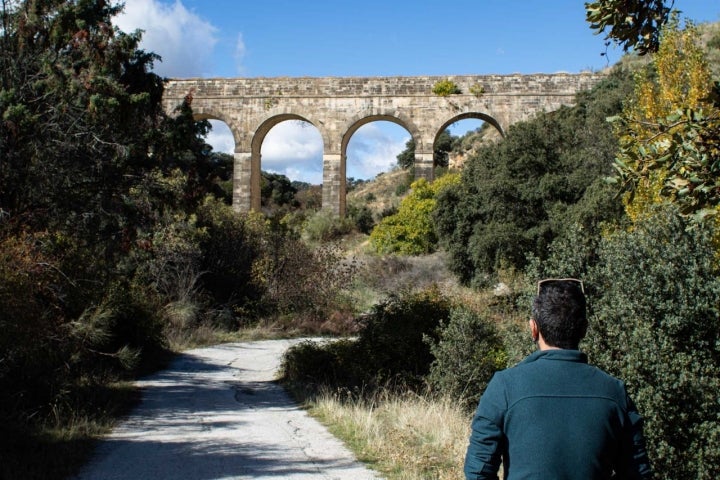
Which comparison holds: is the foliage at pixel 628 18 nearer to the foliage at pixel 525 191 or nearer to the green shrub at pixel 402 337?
the green shrub at pixel 402 337

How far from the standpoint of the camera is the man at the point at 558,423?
2162mm

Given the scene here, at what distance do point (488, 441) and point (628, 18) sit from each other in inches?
117

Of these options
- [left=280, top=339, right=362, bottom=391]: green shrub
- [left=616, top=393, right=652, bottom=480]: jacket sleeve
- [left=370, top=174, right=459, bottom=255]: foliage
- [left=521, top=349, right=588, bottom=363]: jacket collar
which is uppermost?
[left=370, top=174, right=459, bottom=255]: foliage

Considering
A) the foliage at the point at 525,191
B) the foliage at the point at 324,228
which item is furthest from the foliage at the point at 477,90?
the foliage at the point at 324,228

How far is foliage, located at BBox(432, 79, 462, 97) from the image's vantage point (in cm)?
2386

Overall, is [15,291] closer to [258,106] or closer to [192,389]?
[192,389]

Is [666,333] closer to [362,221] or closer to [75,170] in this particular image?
[75,170]

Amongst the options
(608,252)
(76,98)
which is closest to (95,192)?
(76,98)

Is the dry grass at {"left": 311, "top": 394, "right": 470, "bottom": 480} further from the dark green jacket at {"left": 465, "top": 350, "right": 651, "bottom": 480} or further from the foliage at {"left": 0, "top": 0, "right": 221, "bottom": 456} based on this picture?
the dark green jacket at {"left": 465, "top": 350, "right": 651, "bottom": 480}

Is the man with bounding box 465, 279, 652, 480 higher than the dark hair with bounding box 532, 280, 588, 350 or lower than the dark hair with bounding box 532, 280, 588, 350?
lower

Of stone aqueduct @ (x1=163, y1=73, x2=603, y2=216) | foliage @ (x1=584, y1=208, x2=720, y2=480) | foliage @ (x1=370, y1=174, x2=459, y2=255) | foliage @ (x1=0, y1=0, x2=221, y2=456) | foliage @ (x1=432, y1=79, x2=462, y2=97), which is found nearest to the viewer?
foliage @ (x1=584, y1=208, x2=720, y2=480)

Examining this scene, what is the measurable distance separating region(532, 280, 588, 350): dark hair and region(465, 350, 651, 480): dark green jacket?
62mm

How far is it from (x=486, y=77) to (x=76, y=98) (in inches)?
694

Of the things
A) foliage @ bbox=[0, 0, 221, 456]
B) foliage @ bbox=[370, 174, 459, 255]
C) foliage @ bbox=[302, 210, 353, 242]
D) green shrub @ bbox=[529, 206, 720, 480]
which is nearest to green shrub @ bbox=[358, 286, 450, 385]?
foliage @ bbox=[0, 0, 221, 456]
